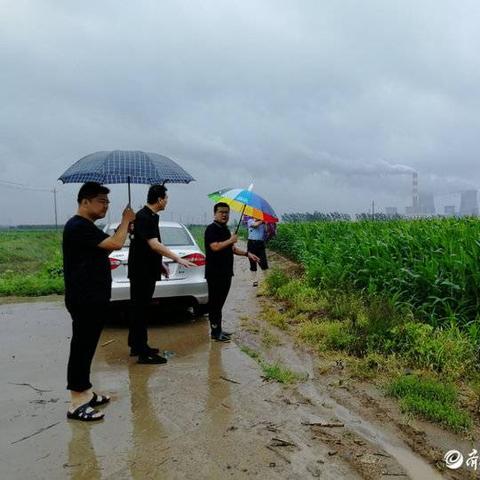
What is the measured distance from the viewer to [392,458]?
3.28m

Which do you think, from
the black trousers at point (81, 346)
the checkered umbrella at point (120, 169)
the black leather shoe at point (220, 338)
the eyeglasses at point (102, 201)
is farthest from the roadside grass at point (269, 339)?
the eyeglasses at point (102, 201)

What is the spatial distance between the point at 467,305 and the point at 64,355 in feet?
15.6

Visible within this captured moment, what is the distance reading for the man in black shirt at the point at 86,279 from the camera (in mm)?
3766

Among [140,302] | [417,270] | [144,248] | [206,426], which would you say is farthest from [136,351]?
[417,270]

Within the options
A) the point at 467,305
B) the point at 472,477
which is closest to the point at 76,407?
the point at 472,477

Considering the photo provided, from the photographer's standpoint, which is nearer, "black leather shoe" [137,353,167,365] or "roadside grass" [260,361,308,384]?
"roadside grass" [260,361,308,384]

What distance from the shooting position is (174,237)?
7.99 m

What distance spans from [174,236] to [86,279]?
4.23 metres

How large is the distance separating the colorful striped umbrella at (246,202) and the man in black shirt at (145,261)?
1.12m

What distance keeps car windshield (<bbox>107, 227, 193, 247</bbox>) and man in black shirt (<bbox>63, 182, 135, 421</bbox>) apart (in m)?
3.81

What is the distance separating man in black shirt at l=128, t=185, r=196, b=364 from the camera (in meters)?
5.09

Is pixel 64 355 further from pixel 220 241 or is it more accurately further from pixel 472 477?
pixel 472 477

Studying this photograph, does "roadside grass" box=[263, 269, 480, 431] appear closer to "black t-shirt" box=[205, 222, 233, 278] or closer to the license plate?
"black t-shirt" box=[205, 222, 233, 278]

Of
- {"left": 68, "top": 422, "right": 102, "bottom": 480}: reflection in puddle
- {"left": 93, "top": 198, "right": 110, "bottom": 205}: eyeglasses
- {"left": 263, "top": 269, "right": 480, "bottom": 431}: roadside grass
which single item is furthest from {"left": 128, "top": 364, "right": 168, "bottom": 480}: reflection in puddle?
{"left": 263, "top": 269, "right": 480, "bottom": 431}: roadside grass
